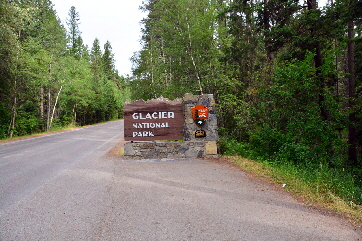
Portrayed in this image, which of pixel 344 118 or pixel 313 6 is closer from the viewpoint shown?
pixel 344 118

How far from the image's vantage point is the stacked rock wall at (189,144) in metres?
9.43

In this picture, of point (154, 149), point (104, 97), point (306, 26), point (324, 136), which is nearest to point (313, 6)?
point (306, 26)

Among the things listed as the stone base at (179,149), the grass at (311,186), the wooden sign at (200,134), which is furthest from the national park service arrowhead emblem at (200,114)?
the grass at (311,186)

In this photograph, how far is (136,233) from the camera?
3.47 meters

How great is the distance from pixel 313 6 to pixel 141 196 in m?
11.6

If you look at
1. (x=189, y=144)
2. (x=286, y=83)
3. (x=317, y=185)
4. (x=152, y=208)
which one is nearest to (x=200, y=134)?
(x=189, y=144)

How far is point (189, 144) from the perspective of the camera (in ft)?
31.0

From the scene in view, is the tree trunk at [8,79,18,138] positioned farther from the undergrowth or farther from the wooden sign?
the undergrowth

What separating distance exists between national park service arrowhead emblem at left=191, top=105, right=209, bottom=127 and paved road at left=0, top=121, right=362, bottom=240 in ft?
8.80

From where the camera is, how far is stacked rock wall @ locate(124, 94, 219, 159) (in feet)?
30.9

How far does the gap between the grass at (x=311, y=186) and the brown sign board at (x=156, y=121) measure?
3.07 m

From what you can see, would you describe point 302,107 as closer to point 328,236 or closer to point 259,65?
point 328,236

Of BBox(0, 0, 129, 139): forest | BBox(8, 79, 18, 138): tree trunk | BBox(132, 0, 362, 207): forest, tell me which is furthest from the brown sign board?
BBox(8, 79, 18, 138): tree trunk

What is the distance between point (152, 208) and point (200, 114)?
Result: 5.57 m
